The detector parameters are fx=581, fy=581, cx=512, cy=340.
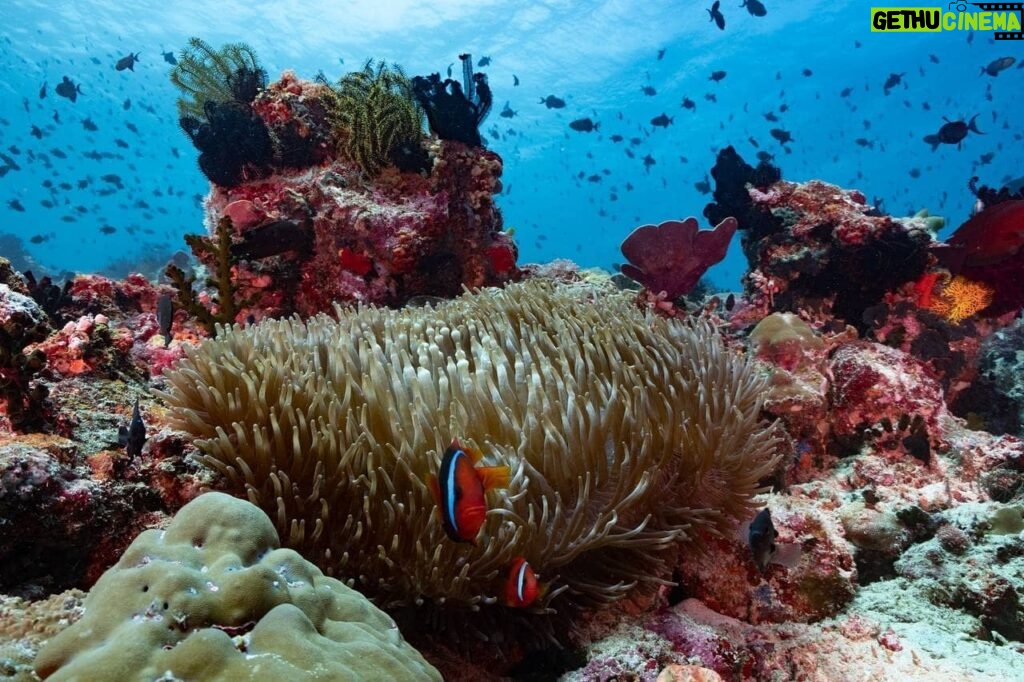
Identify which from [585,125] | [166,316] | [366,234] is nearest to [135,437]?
[166,316]

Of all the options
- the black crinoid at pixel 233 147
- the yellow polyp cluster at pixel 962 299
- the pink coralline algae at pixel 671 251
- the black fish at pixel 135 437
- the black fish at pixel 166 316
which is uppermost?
the black crinoid at pixel 233 147

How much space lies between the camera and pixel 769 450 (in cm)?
310

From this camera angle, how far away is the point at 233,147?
7027 millimetres

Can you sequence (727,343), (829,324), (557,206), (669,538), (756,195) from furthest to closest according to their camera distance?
(557,206) → (756,195) → (829,324) → (727,343) → (669,538)

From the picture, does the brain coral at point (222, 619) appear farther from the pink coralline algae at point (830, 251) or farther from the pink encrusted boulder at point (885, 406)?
the pink coralline algae at point (830, 251)

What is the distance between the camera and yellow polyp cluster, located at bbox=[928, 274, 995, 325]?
6121 millimetres

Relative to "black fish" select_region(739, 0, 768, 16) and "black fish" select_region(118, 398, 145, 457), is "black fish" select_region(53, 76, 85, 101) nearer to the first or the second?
"black fish" select_region(739, 0, 768, 16)

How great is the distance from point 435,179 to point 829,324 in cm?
455

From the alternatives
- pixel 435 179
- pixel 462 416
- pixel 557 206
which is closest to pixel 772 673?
pixel 462 416

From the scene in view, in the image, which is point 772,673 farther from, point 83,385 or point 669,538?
point 83,385

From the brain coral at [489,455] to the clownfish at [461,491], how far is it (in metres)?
0.29

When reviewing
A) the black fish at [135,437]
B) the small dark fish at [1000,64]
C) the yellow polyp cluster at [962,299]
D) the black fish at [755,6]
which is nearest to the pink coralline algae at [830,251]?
the yellow polyp cluster at [962,299]

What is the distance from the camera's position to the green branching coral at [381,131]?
22.3 ft

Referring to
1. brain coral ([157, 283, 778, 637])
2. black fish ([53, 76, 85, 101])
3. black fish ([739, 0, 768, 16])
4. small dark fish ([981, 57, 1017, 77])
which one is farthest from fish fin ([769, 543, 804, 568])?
black fish ([53, 76, 85, 101])
